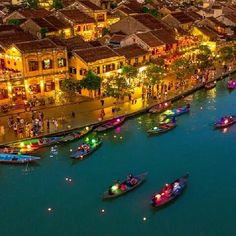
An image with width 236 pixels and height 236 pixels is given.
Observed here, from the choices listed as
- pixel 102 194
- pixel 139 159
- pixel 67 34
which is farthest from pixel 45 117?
pixel 67 34

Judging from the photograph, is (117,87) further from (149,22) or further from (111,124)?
(149,22)

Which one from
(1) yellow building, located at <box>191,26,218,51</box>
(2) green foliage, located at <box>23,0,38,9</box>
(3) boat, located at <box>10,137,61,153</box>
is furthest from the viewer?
(2) green foliage, located at <box>23,0,38,9</box>

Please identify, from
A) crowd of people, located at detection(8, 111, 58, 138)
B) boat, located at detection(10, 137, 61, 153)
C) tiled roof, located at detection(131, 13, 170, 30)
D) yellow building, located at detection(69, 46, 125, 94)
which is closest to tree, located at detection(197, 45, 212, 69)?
tiled roof, located at detection(131, 13, 170, 30)

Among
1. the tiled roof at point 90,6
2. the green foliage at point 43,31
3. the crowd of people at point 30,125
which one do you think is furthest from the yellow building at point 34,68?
the tiled roof at point 90,6

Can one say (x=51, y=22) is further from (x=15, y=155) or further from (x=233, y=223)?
(x=233, y=223)

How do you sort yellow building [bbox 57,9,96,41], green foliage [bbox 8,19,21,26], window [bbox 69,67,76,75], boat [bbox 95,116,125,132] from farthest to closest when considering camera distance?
1. yellow building [bbox 57,9,96,41]
2. green foliage [bbox 8,19,21,26]
3. window [bbox 69,67,76,75]
4. boat [bbox 95,116,125,132]

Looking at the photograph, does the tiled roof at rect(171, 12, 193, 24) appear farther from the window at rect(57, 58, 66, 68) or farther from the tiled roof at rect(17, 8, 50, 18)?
the window at rect(57, 58, 66, 68)
